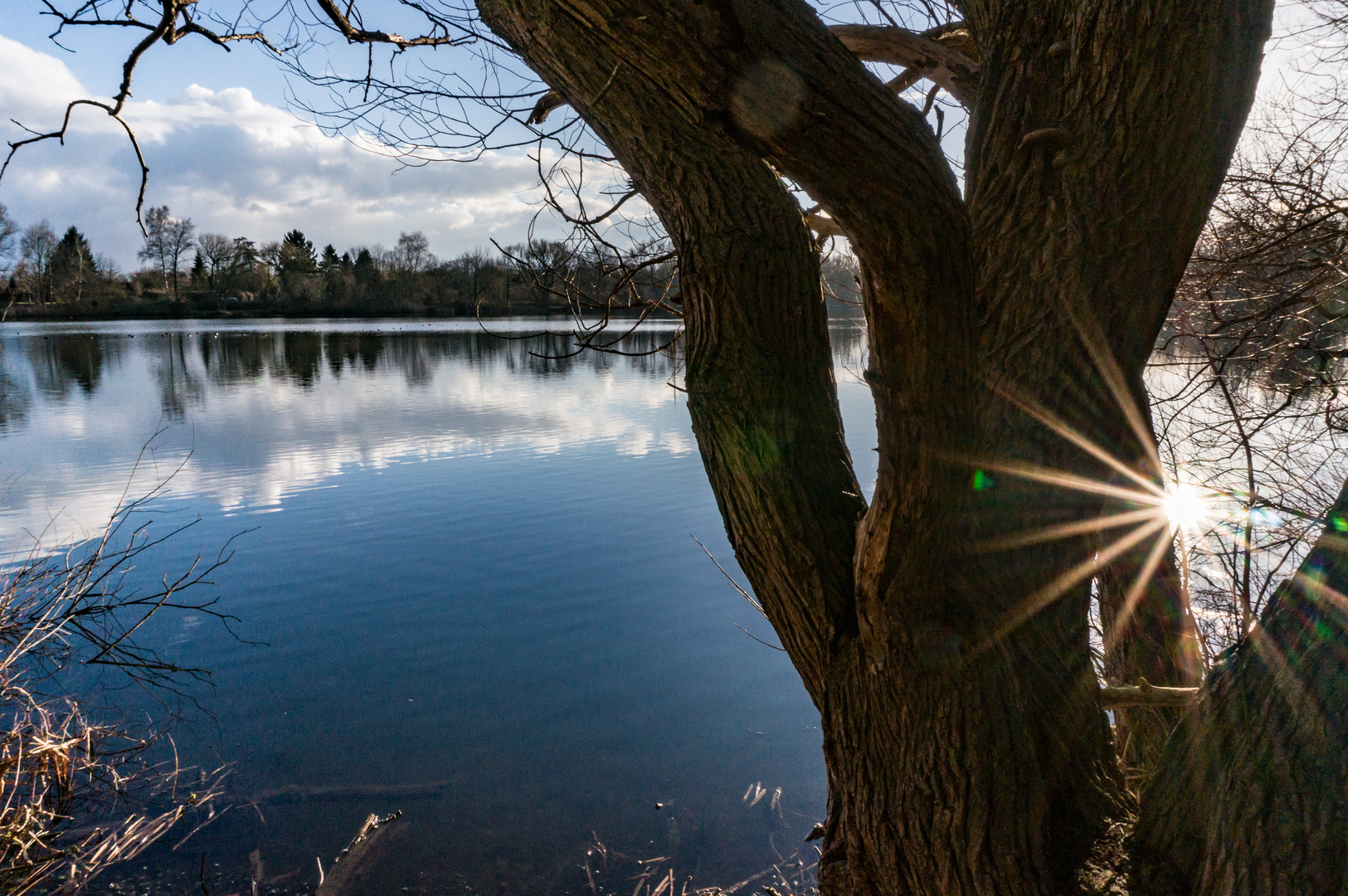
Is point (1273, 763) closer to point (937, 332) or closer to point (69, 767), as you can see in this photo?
point (937, 332)

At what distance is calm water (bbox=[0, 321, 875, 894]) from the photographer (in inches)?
174

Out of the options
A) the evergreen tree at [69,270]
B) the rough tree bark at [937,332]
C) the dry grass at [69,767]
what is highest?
the evergreen tree at [69,270]

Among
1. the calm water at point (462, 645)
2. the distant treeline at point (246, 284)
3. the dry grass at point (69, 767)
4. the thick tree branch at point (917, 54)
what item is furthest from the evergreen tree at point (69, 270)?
the thick tree branch at point (917, 54)

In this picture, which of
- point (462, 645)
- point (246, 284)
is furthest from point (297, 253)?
point (462, 645)

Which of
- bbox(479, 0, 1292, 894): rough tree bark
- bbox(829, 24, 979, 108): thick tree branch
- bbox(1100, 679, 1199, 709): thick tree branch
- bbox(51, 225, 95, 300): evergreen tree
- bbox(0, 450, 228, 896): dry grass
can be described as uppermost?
bbox(51, 225, 95, 300): evergreen tree

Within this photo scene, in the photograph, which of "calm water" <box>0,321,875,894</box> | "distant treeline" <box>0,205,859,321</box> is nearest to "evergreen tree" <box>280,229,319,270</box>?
"distant treeline" <box>0,205,859,321</box>

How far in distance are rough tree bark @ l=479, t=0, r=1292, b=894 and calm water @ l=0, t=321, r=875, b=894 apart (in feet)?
9.39

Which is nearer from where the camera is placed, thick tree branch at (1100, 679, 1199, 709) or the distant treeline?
thick tree branch at (1100, 679, 1199, 709)

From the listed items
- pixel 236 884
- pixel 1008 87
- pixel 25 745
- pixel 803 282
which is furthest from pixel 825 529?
pixel 25 745

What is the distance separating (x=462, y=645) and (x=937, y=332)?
5723mm

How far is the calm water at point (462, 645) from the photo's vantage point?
14.5 ft

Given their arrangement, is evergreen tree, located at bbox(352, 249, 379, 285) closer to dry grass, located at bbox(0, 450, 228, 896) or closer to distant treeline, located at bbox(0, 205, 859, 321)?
distant treeline, located at bbox(0, 205, 859, 321)

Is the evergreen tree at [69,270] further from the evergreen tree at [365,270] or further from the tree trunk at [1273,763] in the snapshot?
the tree trunk at [1273,763]

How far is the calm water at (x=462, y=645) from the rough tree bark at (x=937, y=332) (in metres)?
2.86
